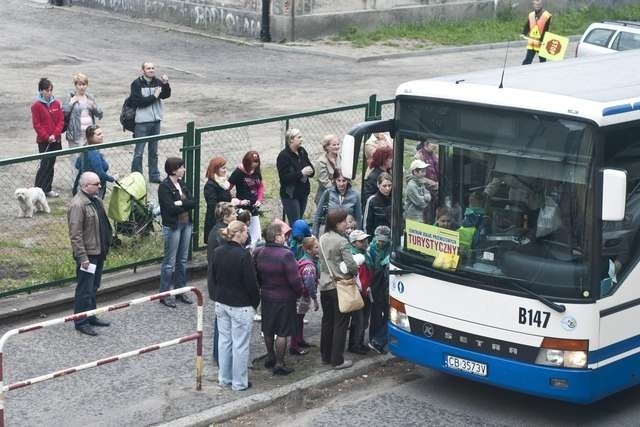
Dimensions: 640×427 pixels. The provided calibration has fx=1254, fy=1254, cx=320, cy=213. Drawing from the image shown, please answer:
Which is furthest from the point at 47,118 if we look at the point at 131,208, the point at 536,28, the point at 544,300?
the point at 536,28

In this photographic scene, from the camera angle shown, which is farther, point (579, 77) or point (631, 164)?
point (579, 77)

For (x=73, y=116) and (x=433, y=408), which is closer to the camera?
(x=433, y=408)

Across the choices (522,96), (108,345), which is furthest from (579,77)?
(108,345)

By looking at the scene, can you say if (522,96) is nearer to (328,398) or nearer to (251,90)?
(328,398)

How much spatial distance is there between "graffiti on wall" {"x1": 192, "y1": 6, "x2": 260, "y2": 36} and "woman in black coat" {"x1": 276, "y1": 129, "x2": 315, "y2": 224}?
57.8ft

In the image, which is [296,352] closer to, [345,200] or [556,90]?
[345,200]

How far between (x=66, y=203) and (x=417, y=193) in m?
5.82

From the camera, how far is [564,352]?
10531 mm

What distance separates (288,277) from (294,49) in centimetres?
2025

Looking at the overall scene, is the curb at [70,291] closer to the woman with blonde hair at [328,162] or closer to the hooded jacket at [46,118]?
the woman with blonde hair at [328,162]

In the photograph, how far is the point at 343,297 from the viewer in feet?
39.0

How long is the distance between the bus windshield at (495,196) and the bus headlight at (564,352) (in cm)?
40

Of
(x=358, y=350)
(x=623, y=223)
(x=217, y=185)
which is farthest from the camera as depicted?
(x=217, y=185)

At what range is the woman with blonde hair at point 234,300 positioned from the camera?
1110cm
